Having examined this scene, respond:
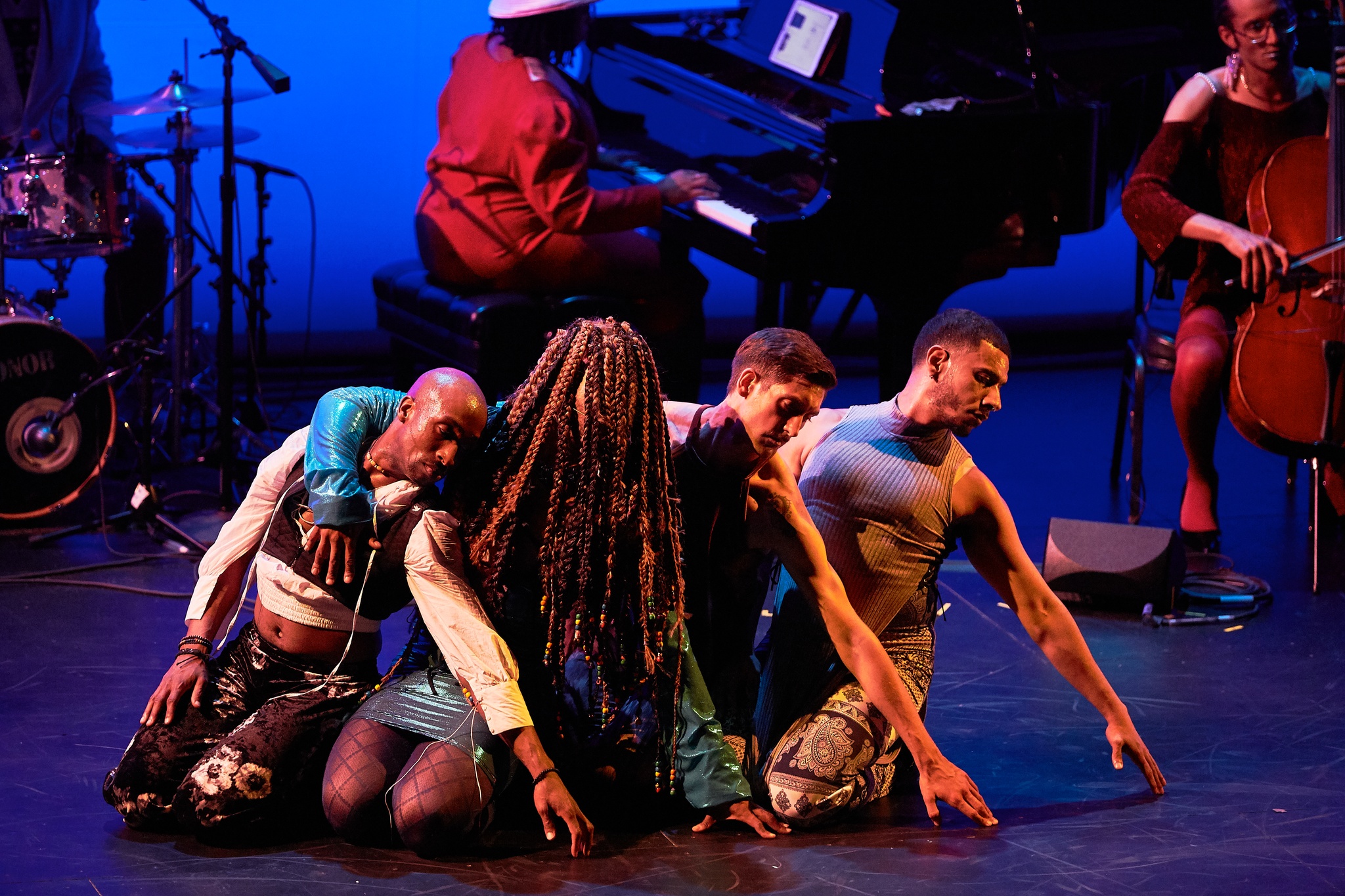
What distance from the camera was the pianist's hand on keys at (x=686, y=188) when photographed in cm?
510

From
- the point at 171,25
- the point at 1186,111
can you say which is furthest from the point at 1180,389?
the point at 171,25

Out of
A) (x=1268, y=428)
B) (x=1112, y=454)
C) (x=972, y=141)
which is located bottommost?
(x=1112, y=454)

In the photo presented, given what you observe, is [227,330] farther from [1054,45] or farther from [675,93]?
[1054,45]

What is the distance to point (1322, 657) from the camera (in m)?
3.84

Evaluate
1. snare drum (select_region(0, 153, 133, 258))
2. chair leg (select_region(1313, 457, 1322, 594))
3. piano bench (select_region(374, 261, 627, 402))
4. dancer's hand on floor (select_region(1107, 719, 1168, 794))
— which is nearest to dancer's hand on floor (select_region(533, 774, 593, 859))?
dancer's hand on floor (select_region(1107, 719, 1168, 794))

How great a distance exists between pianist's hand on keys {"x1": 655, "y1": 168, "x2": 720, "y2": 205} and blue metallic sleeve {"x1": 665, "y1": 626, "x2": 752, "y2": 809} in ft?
8.68

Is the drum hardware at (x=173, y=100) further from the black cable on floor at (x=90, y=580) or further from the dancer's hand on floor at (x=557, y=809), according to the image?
the dancer's hand on floor at (x=557, y=809)

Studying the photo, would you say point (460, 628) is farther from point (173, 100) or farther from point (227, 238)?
point (173, 100)

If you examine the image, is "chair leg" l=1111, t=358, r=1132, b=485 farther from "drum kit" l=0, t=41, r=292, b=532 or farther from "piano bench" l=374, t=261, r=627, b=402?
"drum kit" l=0, t=41, r=292, b=532

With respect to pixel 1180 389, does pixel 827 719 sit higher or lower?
lower

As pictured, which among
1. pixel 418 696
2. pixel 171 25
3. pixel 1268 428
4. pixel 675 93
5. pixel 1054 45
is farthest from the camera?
pixel 171 25

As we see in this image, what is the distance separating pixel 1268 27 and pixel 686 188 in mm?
1856

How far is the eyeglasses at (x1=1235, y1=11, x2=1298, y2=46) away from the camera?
14.7ft

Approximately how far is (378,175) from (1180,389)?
4.63 meters
